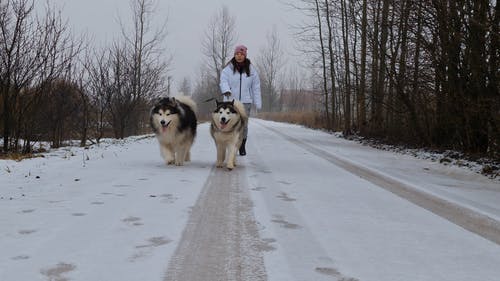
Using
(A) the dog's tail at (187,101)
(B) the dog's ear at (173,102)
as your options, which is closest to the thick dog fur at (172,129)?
(B) the dog's ear at (173,102)

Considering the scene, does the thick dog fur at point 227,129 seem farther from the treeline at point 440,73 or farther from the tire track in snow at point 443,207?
the treeline at point 440,73

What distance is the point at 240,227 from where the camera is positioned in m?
3.49

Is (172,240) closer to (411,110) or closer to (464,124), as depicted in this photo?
(464,124)

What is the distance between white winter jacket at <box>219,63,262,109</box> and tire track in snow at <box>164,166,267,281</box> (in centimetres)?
421

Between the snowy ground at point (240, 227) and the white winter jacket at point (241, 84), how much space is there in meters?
2.63

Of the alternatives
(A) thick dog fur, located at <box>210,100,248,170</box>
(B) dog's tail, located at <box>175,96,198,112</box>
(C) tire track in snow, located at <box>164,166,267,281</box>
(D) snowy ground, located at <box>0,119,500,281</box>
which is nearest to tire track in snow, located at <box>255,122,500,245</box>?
(D) snowy ground, located at <box>0,119,500,281</box>

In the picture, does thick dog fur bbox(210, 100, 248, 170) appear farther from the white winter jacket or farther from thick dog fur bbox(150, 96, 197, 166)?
the white winter jacket

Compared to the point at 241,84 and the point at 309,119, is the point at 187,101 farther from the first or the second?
the point at 309,119

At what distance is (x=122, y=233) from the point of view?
3.20 m

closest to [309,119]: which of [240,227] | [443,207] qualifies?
[443,207]

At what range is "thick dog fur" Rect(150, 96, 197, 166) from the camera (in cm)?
721

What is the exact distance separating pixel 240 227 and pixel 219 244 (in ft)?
1.51

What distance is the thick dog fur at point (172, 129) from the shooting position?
721 centimetres

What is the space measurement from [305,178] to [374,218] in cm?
234
